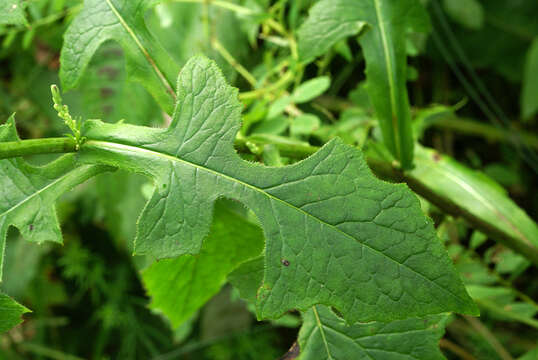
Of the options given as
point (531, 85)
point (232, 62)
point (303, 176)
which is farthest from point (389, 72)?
point (531, 85)

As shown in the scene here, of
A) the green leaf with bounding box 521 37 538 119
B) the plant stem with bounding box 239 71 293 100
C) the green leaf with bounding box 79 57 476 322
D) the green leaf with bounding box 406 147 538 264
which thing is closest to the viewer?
the green leaf with bounding box 79 57 476 322

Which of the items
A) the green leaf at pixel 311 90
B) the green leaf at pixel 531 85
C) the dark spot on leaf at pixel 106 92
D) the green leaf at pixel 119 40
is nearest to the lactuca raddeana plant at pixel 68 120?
the green leaf at pixel 119 40

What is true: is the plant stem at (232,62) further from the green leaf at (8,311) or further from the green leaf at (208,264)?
the green leaf at (8,311)

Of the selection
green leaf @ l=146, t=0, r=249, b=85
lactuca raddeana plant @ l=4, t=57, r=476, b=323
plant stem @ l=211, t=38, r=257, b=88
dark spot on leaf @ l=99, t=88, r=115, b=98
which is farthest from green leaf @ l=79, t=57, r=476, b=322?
dark spot on leaf @ l=99, t=88, r=115, b=98

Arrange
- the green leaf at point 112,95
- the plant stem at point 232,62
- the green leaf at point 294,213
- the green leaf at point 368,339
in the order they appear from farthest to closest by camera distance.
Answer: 1. the green leaf at point 112,95
2. the plant stem at point 232,62
3. the green leaf at point 368,339
4. the green leaf at point 294,213

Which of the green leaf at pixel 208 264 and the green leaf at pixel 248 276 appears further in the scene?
the green leaf at pixel 208 264

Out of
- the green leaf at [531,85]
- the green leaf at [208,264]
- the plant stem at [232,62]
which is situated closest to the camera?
the green leaf at [208,264]

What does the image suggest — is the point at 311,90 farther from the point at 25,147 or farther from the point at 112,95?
the point at 112,95

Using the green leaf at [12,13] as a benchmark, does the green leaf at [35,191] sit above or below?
below

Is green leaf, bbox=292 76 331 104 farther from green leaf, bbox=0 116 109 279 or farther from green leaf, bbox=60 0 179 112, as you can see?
green leaf, bbox=0 116 109 279
